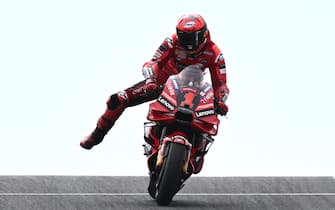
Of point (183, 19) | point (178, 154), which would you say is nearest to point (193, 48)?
point (183, 19)

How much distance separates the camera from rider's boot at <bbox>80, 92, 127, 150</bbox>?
15102 millimetres

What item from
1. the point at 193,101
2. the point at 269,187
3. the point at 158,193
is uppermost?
the point at 193,101

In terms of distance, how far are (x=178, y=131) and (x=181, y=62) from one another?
152cm

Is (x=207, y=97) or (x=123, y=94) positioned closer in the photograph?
(x=207, y=97)

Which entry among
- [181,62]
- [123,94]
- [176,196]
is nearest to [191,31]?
[181,62]

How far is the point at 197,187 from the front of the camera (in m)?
15.9

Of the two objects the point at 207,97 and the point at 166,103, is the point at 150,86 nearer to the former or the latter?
the point at 166,103

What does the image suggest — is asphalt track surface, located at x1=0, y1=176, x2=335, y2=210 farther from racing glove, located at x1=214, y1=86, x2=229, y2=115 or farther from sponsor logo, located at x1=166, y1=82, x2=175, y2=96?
sponsor logo, located at x1=166, y1=82, x2=175, y2=96

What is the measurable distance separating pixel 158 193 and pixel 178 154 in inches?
25.2

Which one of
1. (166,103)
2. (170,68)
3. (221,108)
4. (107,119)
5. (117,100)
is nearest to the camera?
(166,103)

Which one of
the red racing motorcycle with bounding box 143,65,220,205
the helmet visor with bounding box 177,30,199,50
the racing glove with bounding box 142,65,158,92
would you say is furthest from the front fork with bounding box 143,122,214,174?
the helmet visor with bounding box 177,30,199,50

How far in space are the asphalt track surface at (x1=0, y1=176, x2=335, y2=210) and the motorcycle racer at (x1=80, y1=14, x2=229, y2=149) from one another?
1.10 m

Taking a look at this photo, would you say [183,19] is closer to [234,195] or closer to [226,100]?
[226,100]

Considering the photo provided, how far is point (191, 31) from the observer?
13.9 m
